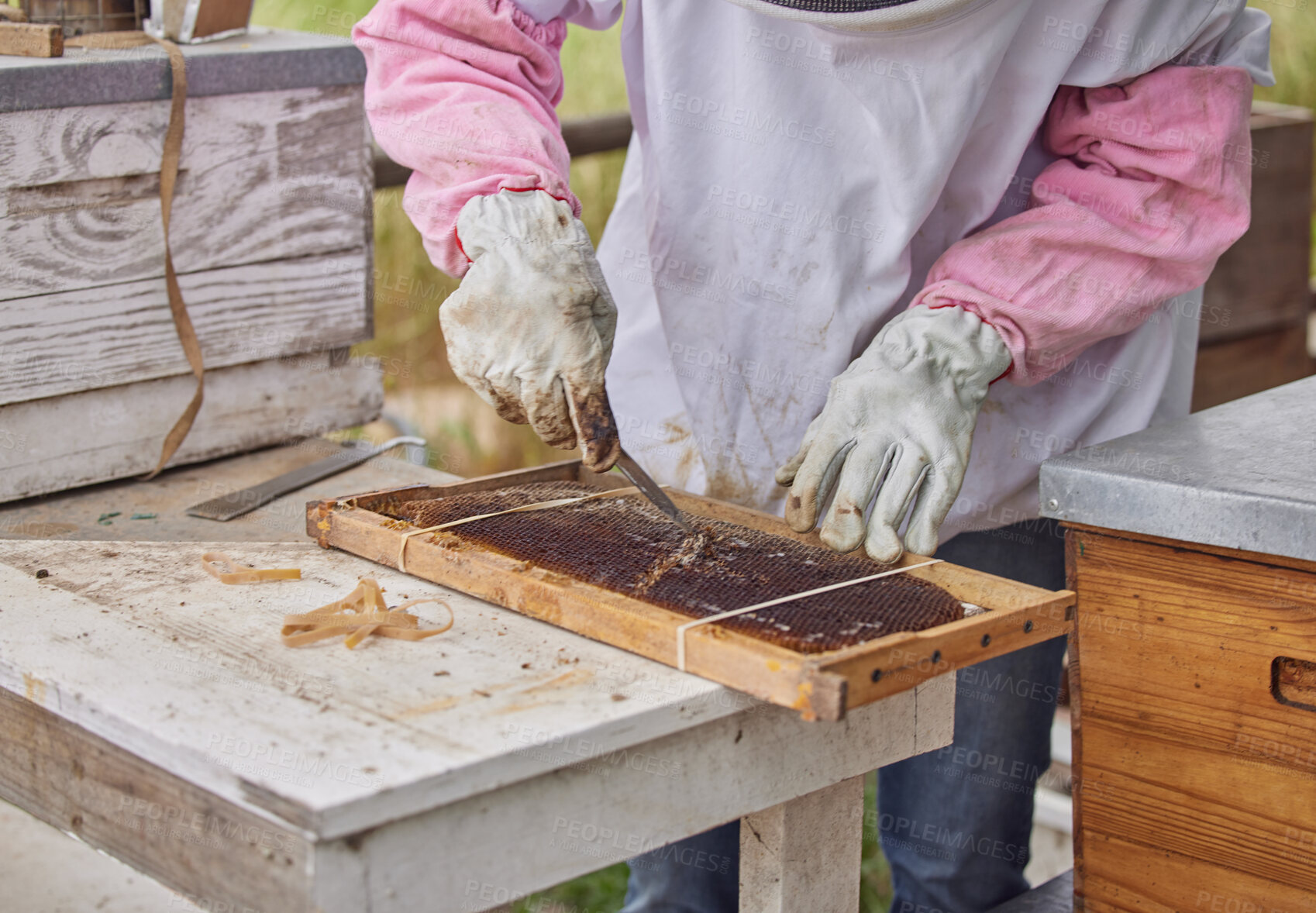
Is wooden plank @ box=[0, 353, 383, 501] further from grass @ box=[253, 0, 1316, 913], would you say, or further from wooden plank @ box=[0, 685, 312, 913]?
grass @ box=[253, 0, 1316, 913]

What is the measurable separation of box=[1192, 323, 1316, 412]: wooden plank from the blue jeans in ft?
6.14

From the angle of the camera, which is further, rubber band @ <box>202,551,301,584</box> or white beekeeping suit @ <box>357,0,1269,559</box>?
white beekeeping suit @ <box>357,0,1269,559</box>

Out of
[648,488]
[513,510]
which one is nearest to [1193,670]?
[648,488]

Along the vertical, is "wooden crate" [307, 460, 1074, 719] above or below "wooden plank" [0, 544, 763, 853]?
above

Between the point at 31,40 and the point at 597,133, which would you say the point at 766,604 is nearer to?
the point at 31,40

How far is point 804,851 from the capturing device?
4.21 feet

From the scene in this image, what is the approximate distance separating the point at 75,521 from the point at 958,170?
1.27 meters

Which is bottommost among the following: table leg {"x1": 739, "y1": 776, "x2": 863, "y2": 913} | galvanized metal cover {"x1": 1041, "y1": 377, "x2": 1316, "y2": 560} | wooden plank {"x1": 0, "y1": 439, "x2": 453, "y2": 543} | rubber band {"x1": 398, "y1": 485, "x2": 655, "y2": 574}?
table leg {"x1": 739, "y1": 776, "x2": 863, "y2": 913}

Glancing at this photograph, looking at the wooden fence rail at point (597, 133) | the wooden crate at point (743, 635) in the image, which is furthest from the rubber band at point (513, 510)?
the wooden fence rail at point (597, 133)

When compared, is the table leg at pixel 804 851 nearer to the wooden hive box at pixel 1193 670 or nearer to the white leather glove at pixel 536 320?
the wooden hive box at pixel 1193 670

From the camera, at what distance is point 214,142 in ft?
5.84

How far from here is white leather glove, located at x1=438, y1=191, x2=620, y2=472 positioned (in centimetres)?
146

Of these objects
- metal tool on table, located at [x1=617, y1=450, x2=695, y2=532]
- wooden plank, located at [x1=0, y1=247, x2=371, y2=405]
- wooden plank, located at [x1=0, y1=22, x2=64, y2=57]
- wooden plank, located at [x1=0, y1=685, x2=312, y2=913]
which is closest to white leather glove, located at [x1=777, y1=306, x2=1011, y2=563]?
metal tool on table, located at [x1=617, y1=450, x2=695, y2=532]

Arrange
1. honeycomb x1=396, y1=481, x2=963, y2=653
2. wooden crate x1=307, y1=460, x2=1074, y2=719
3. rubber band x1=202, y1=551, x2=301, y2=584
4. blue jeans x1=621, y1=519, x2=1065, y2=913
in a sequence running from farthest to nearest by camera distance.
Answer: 1. blue jeans x1=621, y1=519, x2=1065, y2=913
2. rubber band x1=202, y1=551, x2=301, y2=584
3. honeycomb x1=396, y1=481, x2=963, y2=653
4. wooden crate x1=307, y1=460, x2=1074, y2=719
